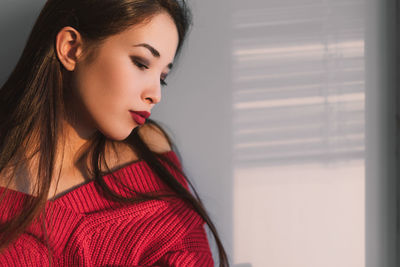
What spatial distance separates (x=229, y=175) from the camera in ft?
3.24

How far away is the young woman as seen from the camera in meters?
0.73

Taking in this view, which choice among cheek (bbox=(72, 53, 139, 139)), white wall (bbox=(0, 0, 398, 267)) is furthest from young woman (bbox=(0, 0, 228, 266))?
white wall (bbox=(0, 0, 398, 267))

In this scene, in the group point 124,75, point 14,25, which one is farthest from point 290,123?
point 14,25

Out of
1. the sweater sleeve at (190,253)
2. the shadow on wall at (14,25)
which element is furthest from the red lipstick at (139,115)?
the shadow on wall at (14,25)

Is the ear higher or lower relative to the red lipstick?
higher

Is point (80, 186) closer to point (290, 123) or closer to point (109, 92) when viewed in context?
point (109, 92)

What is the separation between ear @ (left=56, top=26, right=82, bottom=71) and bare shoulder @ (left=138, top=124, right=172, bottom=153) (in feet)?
0.75

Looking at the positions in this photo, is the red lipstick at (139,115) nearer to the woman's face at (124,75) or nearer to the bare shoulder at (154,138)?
the woman's face at (124,75)

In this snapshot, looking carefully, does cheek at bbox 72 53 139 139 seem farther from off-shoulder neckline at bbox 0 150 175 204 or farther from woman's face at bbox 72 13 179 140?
off-shoulder neckline at bbox 0 150 175 204

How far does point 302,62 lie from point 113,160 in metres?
0.50

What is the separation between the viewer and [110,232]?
0.80 metres

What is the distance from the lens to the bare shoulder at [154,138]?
0.91 m

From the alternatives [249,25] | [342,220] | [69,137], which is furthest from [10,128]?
[342,220]

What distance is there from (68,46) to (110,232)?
0.36 m
